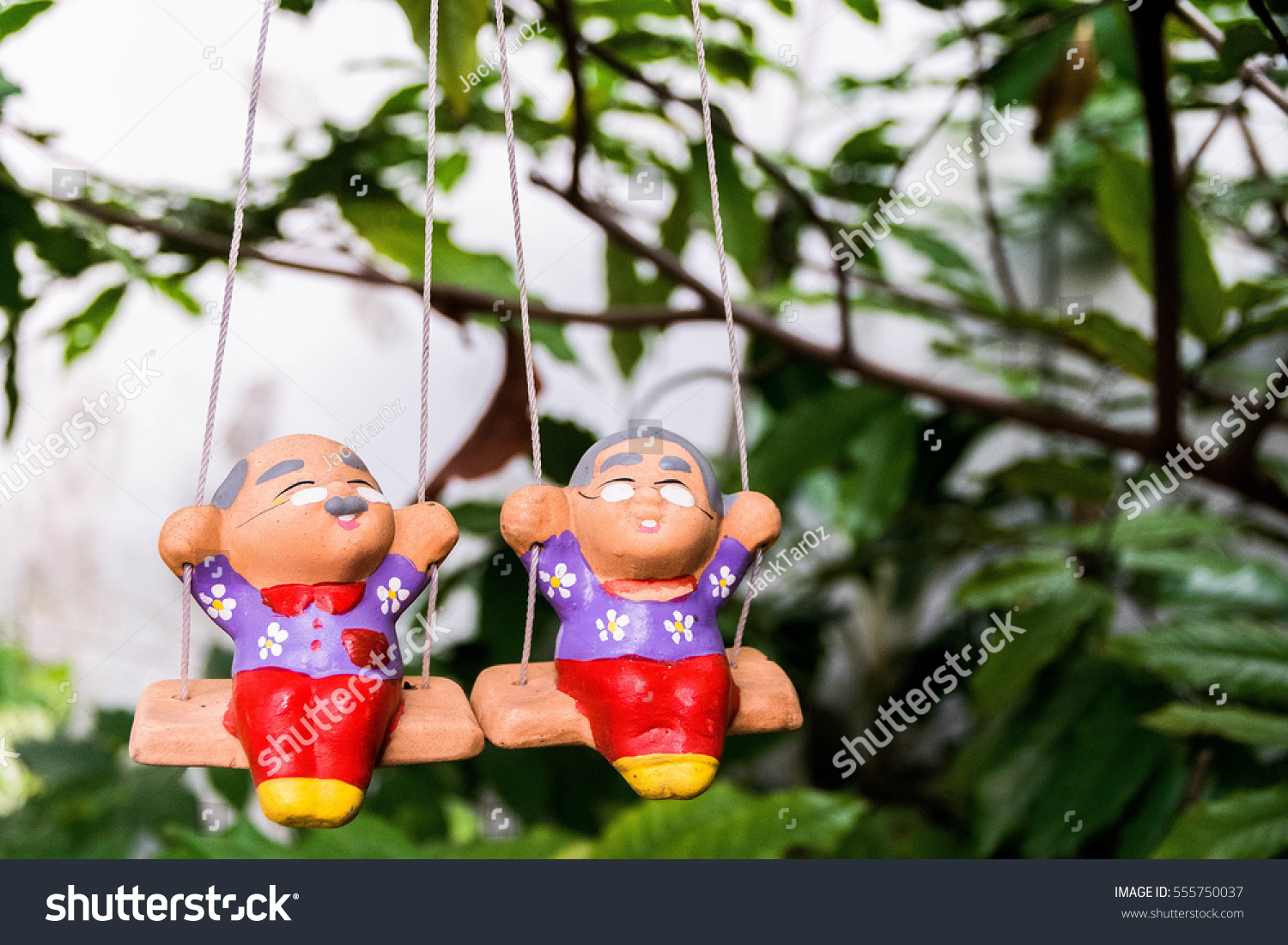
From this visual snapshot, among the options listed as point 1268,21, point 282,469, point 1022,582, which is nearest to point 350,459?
point 282,469

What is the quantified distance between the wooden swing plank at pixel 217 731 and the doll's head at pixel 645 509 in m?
0.11

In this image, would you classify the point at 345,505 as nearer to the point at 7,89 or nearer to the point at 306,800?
the point at 306,800

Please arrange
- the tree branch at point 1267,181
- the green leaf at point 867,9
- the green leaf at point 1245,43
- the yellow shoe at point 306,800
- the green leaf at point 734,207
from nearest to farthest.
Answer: the yellow shoe at point 306,800 → the green leaf at point 1245,43 → the green leaf at point 867,9 → the green leaf at point 734,207 → the tree branch at point 1267,181

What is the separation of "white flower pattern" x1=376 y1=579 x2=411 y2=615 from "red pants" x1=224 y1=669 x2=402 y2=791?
0.13 feet

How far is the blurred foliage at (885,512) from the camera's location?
78 cm

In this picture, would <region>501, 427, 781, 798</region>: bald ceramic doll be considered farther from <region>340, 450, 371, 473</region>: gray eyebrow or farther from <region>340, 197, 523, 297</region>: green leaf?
<region>340, 197, 523, 297</region>: green leaf

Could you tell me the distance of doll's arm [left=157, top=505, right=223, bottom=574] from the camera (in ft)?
1.56

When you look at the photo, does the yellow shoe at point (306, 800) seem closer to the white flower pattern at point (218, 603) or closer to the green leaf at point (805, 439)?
the white flower pattern at point (218, 603)

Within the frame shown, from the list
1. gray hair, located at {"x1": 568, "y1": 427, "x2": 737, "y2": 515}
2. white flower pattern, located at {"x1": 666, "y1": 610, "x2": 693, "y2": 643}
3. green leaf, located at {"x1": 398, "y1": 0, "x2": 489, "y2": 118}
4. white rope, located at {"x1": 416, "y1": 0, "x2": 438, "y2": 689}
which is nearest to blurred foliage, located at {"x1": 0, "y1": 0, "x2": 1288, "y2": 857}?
green leaf, located at {"x1": 398, "y1": 0, "x2": 489, "y2": 118}

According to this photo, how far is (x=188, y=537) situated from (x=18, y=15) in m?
0.41

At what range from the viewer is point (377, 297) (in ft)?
5.68

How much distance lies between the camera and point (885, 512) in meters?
1.07

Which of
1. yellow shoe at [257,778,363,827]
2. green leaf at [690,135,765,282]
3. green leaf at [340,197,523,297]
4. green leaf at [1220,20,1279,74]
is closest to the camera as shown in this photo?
yellow shoe at [257,778,363,827]

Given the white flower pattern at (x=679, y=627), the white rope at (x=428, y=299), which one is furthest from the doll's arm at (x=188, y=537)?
the white flower pattern at (x=679, y=627)
